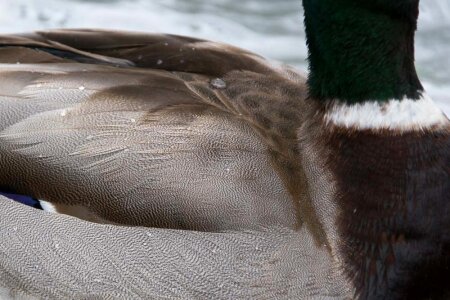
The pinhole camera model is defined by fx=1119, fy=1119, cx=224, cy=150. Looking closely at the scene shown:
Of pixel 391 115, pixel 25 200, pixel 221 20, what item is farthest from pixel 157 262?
pixel 221 20

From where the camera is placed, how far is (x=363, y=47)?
160 inches

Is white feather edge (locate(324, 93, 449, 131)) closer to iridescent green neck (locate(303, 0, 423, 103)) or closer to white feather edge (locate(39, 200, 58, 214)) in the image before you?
iridescent green neck (locate(303, 0, 423, 103))

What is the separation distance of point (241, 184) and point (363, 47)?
2.19 feet

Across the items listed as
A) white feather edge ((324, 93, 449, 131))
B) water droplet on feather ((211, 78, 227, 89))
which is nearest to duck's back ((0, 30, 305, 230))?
water droplet on feather ((211, 78, 227, 89))

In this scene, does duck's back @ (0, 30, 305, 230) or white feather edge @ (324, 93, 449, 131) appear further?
white feather edge @ (324, 93, 449, 131)

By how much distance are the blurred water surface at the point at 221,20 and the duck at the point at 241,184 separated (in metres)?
2.80

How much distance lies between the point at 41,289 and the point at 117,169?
53cm

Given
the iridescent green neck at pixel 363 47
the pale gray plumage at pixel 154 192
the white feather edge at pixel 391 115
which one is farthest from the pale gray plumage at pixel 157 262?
the iridescent green neck at pixel 363 47

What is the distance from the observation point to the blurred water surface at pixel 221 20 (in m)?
7.18

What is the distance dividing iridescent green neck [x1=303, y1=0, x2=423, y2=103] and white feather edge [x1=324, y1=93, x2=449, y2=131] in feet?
0.08

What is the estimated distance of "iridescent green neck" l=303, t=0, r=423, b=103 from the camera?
402cm

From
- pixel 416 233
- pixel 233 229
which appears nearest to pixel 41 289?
pixel 233 229

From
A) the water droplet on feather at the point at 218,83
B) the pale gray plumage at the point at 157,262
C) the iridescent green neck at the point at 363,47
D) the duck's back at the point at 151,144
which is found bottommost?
the pale gray plumage at the point at 157,262

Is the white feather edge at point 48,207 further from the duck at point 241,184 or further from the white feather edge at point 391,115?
the white feather edge at point 391,115
